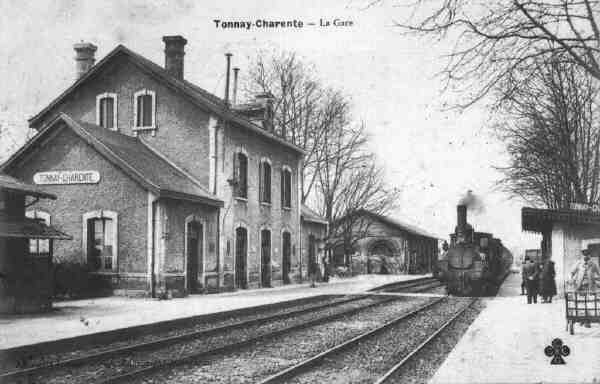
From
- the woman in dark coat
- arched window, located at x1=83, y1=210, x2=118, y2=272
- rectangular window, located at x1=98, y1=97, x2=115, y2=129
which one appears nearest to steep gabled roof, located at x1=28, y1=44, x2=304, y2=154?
rectangular window, located at x1=98, y1=97, x2=115, y2=129

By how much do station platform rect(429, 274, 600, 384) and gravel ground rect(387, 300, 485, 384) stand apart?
0.34 metres

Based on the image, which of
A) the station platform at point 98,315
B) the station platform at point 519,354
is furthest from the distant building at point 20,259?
the station platform at point 519,354

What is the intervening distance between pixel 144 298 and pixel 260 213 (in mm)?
8619

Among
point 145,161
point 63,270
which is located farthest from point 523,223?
point 63,270

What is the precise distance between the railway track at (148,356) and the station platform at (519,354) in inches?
134

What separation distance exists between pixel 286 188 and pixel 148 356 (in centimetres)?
2091

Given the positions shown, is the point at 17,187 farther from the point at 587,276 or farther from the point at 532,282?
the point at 532,282

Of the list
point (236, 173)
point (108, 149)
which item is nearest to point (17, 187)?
point (108, 149)

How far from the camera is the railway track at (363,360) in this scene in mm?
8430

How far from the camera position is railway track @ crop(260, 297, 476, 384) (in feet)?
27.7

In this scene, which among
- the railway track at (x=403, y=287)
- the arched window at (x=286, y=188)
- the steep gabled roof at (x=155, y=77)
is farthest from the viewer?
the arched window at (x=286, y=188)

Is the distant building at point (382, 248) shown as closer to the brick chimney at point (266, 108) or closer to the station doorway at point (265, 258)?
the brick chimney at point (266, 108)

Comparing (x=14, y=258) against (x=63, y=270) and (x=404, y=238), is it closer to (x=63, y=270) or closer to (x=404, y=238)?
(x=63, y=270)

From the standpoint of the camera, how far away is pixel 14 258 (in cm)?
1389
